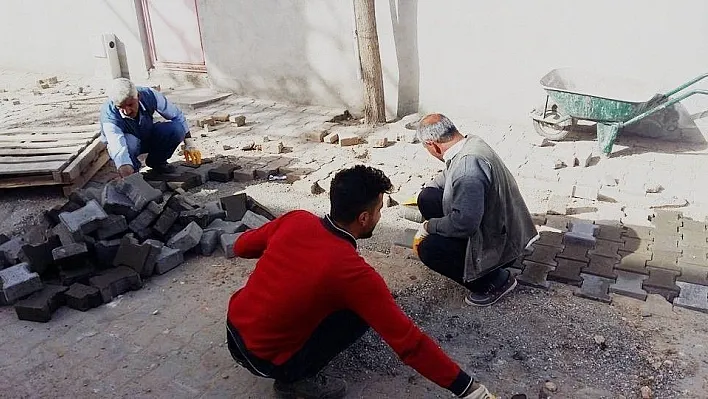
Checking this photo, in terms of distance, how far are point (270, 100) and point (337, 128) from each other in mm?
1725

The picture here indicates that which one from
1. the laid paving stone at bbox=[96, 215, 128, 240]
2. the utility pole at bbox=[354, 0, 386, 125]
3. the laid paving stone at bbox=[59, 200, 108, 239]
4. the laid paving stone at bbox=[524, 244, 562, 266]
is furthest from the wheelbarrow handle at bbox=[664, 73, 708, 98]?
the laid paving stone at bbox=[59, 200, 108, 239]

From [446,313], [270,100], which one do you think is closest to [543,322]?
[446,313]

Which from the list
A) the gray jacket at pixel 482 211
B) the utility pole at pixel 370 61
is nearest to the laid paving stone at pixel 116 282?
the gray jacket at pixel 482 211

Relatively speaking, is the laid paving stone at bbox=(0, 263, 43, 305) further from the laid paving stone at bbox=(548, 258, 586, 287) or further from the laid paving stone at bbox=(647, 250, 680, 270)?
the laid paving stone at bbox=(647, 250, 680, 270)

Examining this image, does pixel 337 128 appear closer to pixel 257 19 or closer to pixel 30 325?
pixel 257 19

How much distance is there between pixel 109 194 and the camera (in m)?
4.73

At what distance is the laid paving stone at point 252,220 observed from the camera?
498 cm

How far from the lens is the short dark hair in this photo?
2.67 metres

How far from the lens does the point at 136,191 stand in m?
4.80

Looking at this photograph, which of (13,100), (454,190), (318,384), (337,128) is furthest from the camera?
(13,100)

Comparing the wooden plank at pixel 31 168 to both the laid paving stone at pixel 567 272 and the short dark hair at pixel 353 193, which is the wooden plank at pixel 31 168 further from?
the laid paving stone at pixel 567 272

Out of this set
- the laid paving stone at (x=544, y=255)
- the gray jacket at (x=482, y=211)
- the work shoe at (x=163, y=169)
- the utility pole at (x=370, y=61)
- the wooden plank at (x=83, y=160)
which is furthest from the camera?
the utility pole at (x=370, y=61)

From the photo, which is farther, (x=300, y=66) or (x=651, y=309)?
(x=300, y=66)

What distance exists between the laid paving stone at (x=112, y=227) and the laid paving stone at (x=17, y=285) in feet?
1.72
